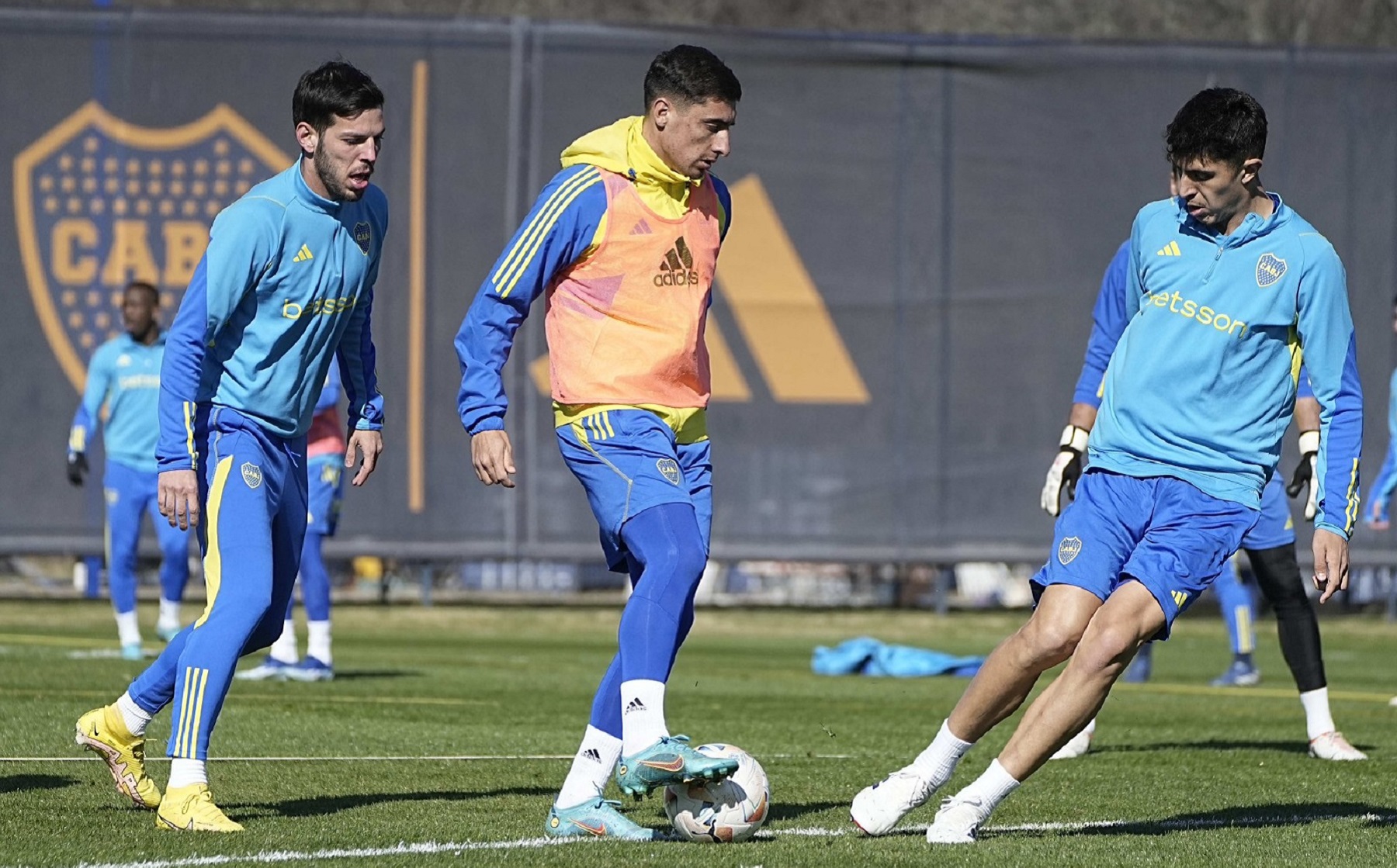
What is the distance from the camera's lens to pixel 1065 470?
7246mm

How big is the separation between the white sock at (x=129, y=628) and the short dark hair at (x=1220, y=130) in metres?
9.12

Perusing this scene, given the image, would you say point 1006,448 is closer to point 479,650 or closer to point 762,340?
point 762,340

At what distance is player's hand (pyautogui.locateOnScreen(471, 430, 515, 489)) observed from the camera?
5840 mm

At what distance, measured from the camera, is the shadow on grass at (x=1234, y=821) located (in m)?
6.30

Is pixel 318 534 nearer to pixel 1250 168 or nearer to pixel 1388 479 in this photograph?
pixel 1388 479

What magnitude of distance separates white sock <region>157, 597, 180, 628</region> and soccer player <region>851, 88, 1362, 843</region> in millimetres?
9116

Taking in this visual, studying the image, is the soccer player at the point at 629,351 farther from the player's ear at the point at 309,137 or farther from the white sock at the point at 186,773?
the white sock at the point at 186,773

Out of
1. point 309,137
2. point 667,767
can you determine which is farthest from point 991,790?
point 309,137

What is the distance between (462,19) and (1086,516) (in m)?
15.7

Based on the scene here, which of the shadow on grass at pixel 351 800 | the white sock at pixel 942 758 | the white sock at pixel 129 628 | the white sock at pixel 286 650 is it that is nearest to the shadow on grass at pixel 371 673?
the white sock at pixel 286 650

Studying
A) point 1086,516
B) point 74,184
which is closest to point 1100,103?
point 74,184

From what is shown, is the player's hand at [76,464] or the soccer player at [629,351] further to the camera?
the player's hand at [76,464]

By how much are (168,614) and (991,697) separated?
937 cm

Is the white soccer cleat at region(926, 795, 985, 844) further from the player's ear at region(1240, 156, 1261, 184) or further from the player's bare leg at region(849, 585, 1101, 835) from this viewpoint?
the player's ear at region(1240, 156, 1261, 184)
